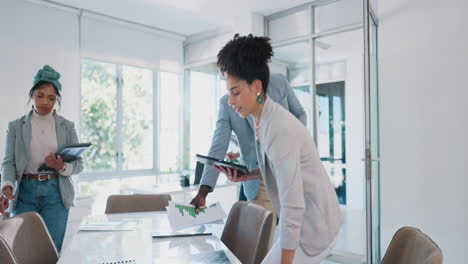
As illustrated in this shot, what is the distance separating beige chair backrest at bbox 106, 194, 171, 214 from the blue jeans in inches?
12.7

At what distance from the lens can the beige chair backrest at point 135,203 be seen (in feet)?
8.16

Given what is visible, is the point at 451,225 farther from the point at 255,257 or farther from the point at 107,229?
the point at 107,229

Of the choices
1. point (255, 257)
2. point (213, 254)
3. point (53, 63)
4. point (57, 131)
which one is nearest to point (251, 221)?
point (255, 257)

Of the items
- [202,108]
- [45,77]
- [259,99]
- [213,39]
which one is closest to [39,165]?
[45,77]

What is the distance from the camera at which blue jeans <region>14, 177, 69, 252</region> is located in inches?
92.0

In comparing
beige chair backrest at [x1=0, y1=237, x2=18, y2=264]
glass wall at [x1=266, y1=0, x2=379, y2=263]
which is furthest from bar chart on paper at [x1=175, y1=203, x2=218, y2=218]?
glass wall at [x1=266, y1=0, x2=379, y2=263]

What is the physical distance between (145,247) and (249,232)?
551mm

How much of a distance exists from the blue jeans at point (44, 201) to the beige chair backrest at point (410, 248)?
78.6 inches

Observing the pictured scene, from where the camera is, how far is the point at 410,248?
4.34 ft

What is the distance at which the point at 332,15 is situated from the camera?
4137 mm

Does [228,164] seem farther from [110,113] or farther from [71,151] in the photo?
[110,113]

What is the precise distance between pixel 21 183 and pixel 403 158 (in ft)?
9.22

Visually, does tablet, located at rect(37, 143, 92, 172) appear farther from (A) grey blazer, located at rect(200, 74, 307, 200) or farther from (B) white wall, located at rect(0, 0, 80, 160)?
(B) white wall, located at rect(0, 0, 80, 160)

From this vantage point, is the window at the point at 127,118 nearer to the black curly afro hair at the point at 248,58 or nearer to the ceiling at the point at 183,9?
the ceiling at the point at 183,9
